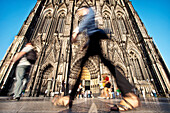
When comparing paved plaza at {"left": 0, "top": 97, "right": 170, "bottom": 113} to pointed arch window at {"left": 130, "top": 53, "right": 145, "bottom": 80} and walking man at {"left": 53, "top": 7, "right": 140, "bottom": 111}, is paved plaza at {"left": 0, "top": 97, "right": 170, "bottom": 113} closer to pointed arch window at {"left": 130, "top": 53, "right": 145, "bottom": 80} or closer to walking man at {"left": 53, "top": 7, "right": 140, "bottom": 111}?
walking man at {"left": 53, "top": 7, "right": 140, "bottom": 111}

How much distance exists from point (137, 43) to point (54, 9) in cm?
1584

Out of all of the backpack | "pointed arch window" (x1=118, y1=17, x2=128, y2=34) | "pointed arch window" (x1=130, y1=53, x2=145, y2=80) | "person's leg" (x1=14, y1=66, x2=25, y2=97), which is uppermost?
"pointed arch window" (x1=118, y1=17, x2=128, y2=34)

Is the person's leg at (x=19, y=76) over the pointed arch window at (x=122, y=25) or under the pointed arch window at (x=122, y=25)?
under

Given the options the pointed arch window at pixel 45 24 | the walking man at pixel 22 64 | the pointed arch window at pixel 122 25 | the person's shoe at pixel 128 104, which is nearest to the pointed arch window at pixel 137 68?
the pointed arch window at pixel 122 25

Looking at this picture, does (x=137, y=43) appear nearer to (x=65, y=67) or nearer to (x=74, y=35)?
(x=65, y=67)

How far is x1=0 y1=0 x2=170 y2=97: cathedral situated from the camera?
30.7 feet

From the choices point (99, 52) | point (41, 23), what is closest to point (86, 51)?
point (99, 52)

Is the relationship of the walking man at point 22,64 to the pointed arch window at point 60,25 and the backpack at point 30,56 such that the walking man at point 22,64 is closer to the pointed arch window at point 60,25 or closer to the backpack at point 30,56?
the backpack at point 30,56

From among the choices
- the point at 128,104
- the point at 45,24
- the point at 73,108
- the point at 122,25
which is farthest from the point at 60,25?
the point at 128,104

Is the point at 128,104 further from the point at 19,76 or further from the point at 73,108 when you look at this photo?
the point at 19,76

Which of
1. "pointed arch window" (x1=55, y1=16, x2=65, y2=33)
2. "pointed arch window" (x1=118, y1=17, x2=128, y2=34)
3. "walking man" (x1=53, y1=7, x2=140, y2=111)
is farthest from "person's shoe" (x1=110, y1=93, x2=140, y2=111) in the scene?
"pointed arch window" (x1=118, y1=17, x2=128, y2=34)

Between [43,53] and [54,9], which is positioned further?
[54,9]

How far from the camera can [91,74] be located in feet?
36.5

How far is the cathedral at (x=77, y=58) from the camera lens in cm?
937
